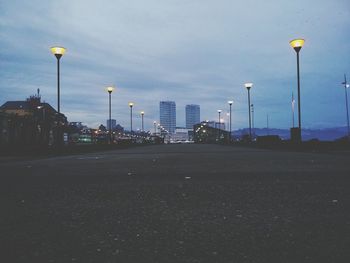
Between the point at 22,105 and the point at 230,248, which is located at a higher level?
the point at 22,105

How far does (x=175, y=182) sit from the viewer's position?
9180 mm

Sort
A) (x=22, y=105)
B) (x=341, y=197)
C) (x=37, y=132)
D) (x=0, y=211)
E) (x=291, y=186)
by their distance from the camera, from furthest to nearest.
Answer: (x=22, y=105)
(x=37, y=132)
(x=291, y=186)
(x=341, y=197)
(x=0, y=211)

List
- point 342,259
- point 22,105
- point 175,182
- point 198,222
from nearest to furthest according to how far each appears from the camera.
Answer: point 342,259 < point 198,222 < point 175,182 < point 22,105

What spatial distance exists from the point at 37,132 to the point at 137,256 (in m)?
71.8

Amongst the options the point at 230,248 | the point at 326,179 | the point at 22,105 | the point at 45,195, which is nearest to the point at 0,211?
the point at 45,195

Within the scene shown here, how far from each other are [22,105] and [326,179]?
13484 centimetres

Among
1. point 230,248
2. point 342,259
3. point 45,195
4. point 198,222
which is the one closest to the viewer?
point 342,259

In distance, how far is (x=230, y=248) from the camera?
367 cm

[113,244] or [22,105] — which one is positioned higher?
[22,105]

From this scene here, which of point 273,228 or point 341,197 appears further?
point 341,197

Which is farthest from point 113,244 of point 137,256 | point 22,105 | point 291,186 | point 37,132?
point 22,105

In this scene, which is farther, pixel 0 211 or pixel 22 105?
pixel 22 105

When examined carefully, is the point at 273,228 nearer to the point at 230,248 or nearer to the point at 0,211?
the point at 230,248

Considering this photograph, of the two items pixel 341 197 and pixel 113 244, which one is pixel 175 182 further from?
pixel 113 244
